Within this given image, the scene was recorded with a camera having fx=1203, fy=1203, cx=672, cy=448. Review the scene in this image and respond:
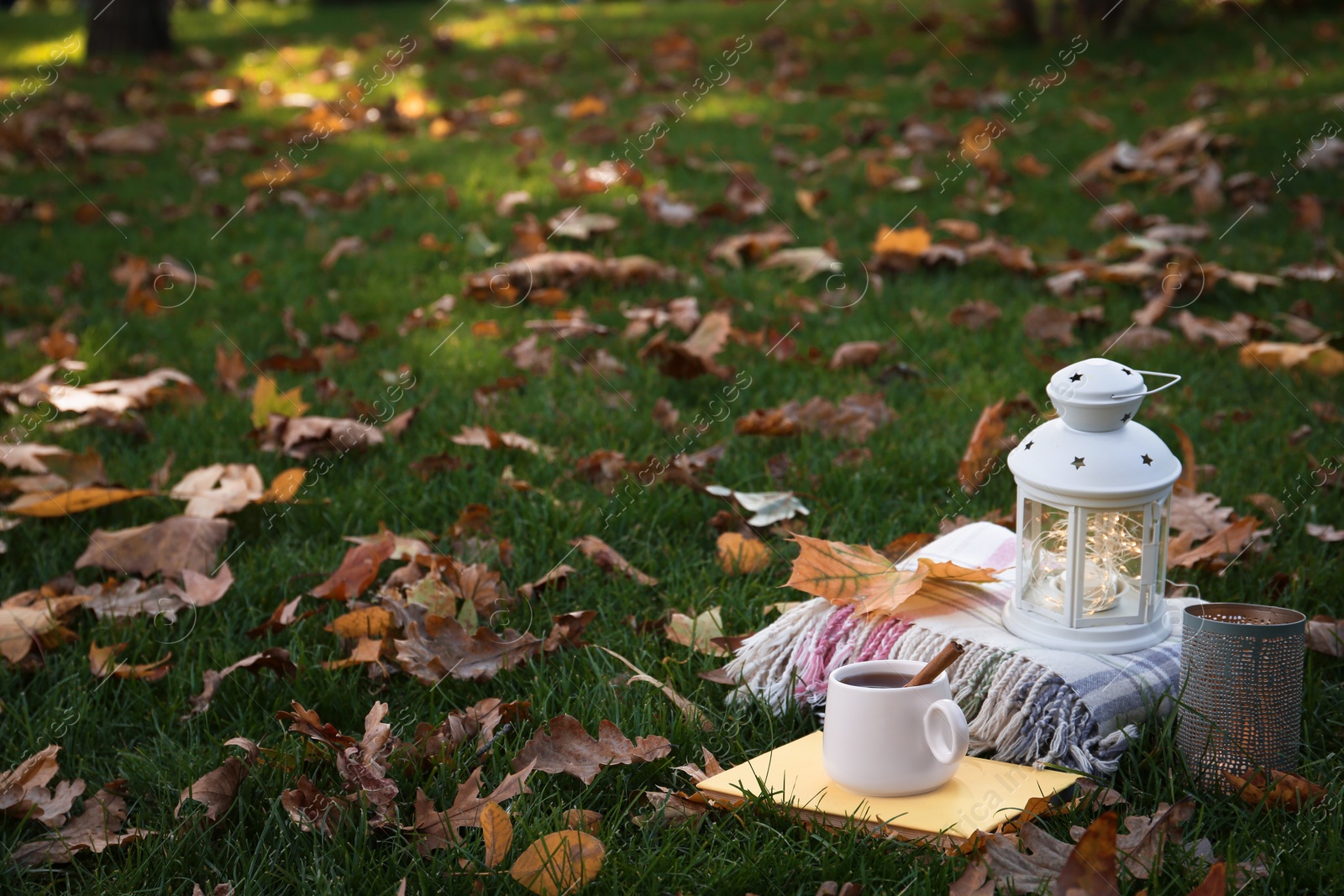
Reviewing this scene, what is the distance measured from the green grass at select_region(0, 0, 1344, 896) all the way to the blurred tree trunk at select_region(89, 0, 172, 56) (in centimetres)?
285

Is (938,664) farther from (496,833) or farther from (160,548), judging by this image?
(160,548)

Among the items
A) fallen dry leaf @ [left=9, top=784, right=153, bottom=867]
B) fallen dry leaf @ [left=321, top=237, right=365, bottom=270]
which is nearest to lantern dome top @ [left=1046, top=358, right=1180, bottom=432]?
fallen dry leaf @ [left=9, top=784, right=153, bottom=867]

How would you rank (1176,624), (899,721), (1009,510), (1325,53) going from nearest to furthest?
(899,721), (1176,624), (1009,510), (1325,53)

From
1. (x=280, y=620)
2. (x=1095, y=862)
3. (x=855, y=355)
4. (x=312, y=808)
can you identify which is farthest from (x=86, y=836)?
(x=855, y=355)

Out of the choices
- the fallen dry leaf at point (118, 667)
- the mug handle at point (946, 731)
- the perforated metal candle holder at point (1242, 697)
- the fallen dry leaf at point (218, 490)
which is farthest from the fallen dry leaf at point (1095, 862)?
→ the fallen dry leaf at point (218, 490)

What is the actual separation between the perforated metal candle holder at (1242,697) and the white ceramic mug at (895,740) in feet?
1.21

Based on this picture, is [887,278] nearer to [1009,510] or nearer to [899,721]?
[1009,510]

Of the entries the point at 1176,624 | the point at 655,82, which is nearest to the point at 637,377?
the point at 1176,624

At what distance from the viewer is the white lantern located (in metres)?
1.84

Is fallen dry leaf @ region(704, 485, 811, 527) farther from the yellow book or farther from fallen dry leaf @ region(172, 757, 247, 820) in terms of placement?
fallen dry leaf @ region(172, 757, 247, 820)

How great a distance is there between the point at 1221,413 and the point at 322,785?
245 cm

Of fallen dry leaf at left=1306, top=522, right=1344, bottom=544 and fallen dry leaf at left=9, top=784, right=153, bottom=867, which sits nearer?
fallen dry leaf at left=9, top=784, right=153, bottom=867

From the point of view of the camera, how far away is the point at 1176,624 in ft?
6.59

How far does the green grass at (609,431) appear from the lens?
5.51 feet
